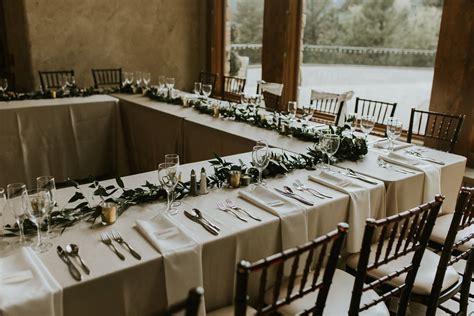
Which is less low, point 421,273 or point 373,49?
point 373,49

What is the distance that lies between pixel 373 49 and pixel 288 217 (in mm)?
4790

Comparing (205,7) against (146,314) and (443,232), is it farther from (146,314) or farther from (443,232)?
(146,314)

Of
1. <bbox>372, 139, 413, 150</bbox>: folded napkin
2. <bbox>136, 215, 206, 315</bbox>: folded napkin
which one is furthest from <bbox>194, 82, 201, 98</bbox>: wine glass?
<bbox>136, 215, 206, 315</bbox>: folded napkin

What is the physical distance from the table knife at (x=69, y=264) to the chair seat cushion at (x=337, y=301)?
32.3 inches

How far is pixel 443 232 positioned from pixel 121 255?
1919mm

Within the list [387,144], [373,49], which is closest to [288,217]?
[387,144]

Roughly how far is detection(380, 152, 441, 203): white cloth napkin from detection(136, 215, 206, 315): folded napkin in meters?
1.54

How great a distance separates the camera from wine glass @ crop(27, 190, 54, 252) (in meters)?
1.62

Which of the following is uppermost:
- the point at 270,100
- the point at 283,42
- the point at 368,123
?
the point at 283,42

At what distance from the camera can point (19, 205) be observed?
64.3 inches

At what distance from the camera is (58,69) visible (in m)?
A: 6.47

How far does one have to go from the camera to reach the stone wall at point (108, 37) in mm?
6289

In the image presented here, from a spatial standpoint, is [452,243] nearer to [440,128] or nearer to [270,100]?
[440,128]

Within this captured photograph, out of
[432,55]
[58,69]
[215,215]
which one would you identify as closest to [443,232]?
[215,215]
